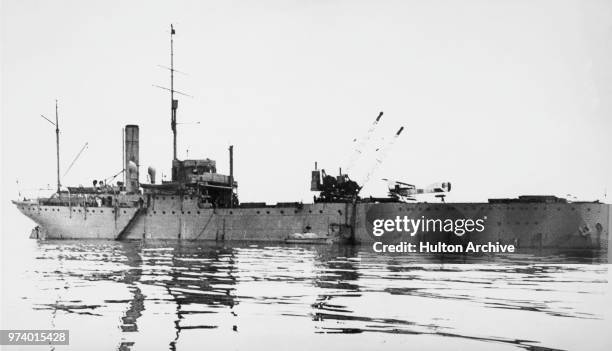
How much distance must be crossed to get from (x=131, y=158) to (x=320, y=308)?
47362mm

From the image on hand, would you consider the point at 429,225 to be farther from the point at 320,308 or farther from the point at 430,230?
the point at 320,308

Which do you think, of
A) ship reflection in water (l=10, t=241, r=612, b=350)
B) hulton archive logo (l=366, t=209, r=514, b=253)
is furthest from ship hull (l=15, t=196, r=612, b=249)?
ship reflection in water (l=10, t=241, r=612, b=350)

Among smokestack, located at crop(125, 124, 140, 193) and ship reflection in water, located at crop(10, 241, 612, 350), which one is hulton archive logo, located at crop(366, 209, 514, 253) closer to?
ship reflection in water, located at crop(10, 241, 612, 350)

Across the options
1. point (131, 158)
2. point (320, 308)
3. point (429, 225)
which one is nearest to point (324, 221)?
point (429, 225)

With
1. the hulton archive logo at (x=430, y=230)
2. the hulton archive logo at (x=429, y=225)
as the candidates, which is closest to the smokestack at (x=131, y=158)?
the hulton archive logo at (x=430, y=230)

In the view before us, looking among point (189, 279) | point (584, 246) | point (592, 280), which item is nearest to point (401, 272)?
Result: point (592, 280)

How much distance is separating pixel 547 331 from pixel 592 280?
35.2 feet

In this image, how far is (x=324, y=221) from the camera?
49969mm

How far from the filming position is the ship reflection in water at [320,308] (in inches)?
443

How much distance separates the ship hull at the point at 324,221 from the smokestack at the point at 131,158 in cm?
281

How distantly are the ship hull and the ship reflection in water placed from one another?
66.2ft

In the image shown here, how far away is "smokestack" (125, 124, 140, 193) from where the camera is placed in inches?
2292

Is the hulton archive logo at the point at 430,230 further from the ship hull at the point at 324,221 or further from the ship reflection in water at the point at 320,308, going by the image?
the ship reflection in water at the point at 320,308

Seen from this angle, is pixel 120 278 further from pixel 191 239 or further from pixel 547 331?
pixel 191 239
